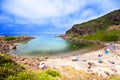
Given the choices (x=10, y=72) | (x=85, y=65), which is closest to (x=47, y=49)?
(x=85, y=65)

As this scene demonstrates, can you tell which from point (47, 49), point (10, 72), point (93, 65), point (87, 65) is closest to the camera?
point (10, 72)

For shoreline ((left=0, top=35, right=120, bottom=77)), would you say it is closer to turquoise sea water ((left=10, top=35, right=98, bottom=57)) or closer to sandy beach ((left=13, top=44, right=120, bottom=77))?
sandy beach ((left=13, top=44, right=120, bottom=77))

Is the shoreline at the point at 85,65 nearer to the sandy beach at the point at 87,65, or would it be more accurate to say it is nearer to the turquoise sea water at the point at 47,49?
the sandy beach at the point at 87,65

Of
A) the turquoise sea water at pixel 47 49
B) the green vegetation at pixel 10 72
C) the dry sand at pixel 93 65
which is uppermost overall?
the green vegetation at pixel 10 72

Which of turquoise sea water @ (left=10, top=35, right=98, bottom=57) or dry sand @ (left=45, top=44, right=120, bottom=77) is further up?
turquoise sea water @ (left=10, top=35, right=98, bottom=57)

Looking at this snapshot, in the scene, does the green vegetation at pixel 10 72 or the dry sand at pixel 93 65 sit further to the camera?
the dry sand at pixel 93 65

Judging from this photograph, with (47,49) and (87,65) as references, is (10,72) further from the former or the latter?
(47,49)

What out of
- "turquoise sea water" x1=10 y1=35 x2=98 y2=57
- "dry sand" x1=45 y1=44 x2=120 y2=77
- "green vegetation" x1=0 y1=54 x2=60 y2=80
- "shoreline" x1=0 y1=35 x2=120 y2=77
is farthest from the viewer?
"turquoise sea water" x1=10 y1=35 x2=98 y2=57

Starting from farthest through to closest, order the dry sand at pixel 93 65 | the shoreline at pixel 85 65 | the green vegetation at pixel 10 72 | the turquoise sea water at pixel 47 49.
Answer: the turquoise sea water at pixel 47 49 < the dry sand at pixel 93 65 < the shoreline at pixel 85 65 < the green vegetation at pixel 10 72

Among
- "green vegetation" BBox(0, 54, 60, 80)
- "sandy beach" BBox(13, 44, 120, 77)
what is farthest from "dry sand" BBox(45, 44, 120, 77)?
"green vegetation" BBox(0, 54, 60, 80)

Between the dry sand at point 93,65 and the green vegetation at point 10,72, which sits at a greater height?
the green vegetation at point 10,72

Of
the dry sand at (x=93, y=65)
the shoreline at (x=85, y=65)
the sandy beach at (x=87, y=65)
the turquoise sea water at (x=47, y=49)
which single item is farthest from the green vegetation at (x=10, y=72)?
the turquoise sea water at (x=47, y=49)

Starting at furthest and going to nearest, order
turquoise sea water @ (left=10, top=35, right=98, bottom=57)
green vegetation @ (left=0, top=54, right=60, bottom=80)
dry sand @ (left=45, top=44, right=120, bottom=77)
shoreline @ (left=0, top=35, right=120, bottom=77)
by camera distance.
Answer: turquoise sea water @ (left=10, top=35, right=98, bottom=57) < dry sand @ (left=45, top=44, right=120, bottom=77) < shoreline @ (left=0, top=35, right=120, bottom=77) < green vegetation @ (left=0, top=54, right=60, bottom=80)

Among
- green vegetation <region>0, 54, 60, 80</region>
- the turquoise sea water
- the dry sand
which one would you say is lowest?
the dry sand
